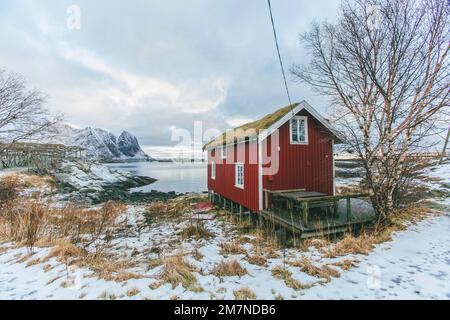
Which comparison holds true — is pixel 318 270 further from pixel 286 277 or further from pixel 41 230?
pixel 41 230

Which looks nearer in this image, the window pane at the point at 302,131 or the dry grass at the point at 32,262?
the dry grass at the point at 32,262

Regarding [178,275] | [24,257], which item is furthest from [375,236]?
[24,257]

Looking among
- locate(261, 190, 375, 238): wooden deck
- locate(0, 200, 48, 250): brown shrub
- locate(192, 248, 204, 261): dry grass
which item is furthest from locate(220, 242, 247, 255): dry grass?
locate(0, 200, 48, 250): brown shrub

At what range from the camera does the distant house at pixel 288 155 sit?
9.45 metres

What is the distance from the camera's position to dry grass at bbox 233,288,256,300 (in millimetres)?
3461

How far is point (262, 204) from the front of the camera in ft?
30.8

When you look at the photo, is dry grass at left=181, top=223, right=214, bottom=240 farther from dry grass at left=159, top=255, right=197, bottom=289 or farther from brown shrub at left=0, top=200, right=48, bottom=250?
brown shrub at left=0, top=200, right=48, bottom=250

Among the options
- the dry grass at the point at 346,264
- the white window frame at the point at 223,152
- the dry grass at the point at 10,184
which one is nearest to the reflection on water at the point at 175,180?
the dry grass at the point at 10,184

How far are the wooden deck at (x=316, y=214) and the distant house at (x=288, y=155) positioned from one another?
70 cm

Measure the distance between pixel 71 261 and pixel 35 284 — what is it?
1.04 metres

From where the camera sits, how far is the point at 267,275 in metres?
4.32

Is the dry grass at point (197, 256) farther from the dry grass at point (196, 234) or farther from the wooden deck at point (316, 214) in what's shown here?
the wooden deck at point (316, 214)

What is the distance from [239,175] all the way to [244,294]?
8.39 meters
